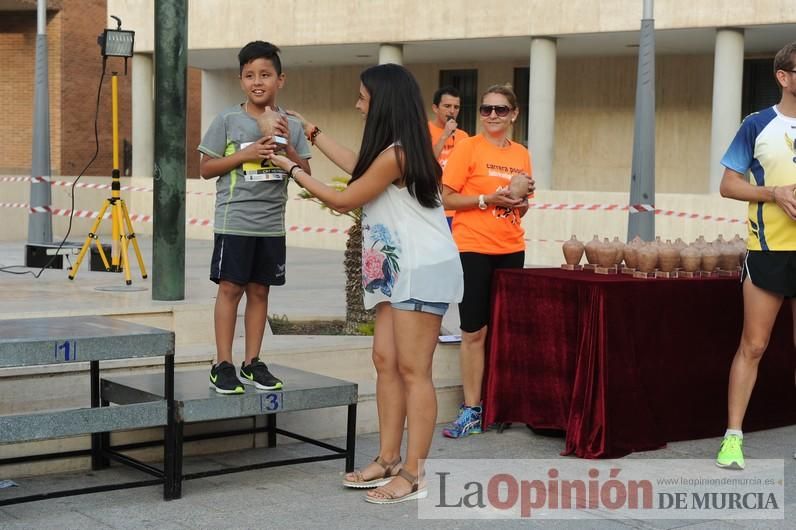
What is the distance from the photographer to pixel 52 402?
6109 mm

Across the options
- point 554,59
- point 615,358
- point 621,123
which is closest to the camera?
point 615,358

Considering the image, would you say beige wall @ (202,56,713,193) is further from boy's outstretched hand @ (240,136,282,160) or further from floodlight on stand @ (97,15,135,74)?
boy's outstretched hand @ (240,136,282,160)

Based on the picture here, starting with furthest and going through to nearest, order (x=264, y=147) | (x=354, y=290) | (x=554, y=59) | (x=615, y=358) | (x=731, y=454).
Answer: (x=554, y=59) < (x=354, y=290) < (x=615, y=358) < (x=731, y=454) < (x=264, y=147)

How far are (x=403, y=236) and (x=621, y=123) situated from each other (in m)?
18.3

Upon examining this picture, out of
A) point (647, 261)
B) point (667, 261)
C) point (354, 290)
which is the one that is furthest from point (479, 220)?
point (354, 290)

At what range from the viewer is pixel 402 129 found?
536cm

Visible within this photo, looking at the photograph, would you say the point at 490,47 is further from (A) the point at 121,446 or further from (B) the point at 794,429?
(A) the point at 121,446

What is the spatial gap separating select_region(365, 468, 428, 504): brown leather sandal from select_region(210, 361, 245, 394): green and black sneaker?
80 cm

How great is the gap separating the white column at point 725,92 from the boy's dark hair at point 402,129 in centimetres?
1364

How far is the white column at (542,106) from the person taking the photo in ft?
64.5

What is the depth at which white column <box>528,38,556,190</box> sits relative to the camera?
19672mm

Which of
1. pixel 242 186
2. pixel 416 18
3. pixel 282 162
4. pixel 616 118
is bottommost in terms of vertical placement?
pixel 242 186

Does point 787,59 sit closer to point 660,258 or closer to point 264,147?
point 660,258

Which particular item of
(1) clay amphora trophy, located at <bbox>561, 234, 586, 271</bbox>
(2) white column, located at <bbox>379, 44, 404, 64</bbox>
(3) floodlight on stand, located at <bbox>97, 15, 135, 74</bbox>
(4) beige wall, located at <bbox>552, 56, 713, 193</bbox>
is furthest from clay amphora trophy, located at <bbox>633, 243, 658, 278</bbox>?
(4) beige wall, located at <bbox>552, 56, 713, 193</bbox>
